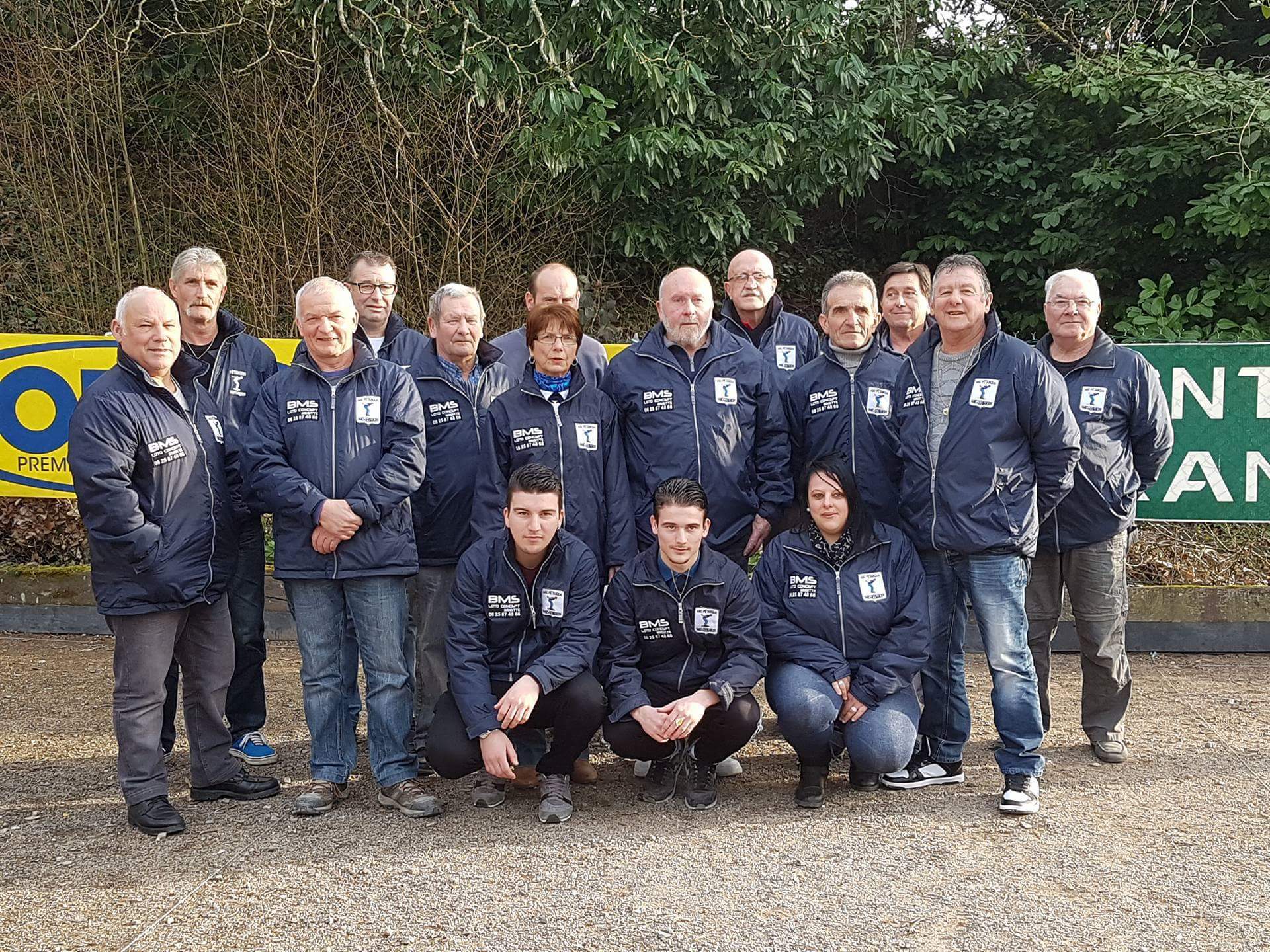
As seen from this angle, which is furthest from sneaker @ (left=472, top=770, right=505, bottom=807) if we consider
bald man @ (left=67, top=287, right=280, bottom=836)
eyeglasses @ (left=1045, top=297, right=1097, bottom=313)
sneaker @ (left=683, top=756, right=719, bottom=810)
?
eyeglasses @ (left=1045, top=297, right=1097, bottom=313)

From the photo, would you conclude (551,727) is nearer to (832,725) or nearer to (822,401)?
(832,725)

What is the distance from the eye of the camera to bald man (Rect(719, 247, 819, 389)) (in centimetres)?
552

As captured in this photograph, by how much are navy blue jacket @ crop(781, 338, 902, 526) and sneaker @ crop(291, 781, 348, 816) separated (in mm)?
2275

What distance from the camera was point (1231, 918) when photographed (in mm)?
3404

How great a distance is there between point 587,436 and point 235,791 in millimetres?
1974

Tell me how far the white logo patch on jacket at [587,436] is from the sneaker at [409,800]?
58.0 inches

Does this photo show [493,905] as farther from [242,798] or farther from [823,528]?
[823,528]

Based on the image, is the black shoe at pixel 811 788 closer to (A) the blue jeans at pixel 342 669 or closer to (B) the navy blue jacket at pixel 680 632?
(B) the navy blue jacket at pixel 680 632

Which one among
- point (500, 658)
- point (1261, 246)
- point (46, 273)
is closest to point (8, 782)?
point (500, 658)

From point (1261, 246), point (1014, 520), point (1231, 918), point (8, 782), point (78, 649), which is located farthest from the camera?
point (1261, 246)

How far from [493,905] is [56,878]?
148 cm

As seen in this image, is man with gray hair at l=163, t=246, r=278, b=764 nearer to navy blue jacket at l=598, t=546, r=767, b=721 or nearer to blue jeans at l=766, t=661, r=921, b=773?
navy blue jacket at l=598, t=546, r=767, b=721

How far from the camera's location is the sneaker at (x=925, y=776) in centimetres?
457

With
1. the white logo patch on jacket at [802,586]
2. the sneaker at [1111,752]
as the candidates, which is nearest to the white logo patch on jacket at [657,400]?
the white logo patch on jacket at [802,586]
